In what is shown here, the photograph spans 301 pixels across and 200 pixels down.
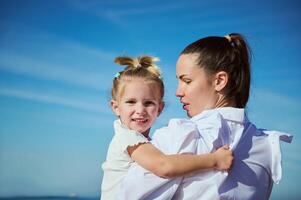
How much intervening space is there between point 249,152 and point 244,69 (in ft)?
1.46

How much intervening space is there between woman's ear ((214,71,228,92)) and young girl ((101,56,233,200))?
0.32 meters

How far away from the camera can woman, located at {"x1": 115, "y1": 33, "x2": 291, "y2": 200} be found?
1792 mm

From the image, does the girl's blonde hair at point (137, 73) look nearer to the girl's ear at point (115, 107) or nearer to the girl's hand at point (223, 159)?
the girl's ear at point (115, 107)

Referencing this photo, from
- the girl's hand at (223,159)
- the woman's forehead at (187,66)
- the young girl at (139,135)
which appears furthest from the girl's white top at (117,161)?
the girl's hand at (223,159)

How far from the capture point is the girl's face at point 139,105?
2.62 metres

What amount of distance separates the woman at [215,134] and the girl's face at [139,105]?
61 centimetres

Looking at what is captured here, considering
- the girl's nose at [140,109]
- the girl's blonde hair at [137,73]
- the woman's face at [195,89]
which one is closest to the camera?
the woman's face at [195,89]

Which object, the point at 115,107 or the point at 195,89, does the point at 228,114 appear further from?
the point at 115,107

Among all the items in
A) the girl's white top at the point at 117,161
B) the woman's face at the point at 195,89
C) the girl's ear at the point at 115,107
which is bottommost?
the girl's white top at the point at 117,161

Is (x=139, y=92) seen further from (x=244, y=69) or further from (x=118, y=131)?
(x=244, y=69)

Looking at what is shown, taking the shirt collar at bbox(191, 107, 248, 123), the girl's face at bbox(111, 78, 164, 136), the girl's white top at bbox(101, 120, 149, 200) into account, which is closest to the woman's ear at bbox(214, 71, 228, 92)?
the shirt collar at bbox(191, 107, 248, 123)

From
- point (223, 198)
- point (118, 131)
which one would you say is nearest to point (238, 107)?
point (223, 198)

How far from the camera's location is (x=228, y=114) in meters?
1.92

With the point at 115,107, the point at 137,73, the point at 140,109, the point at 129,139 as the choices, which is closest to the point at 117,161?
the point at 129,139
